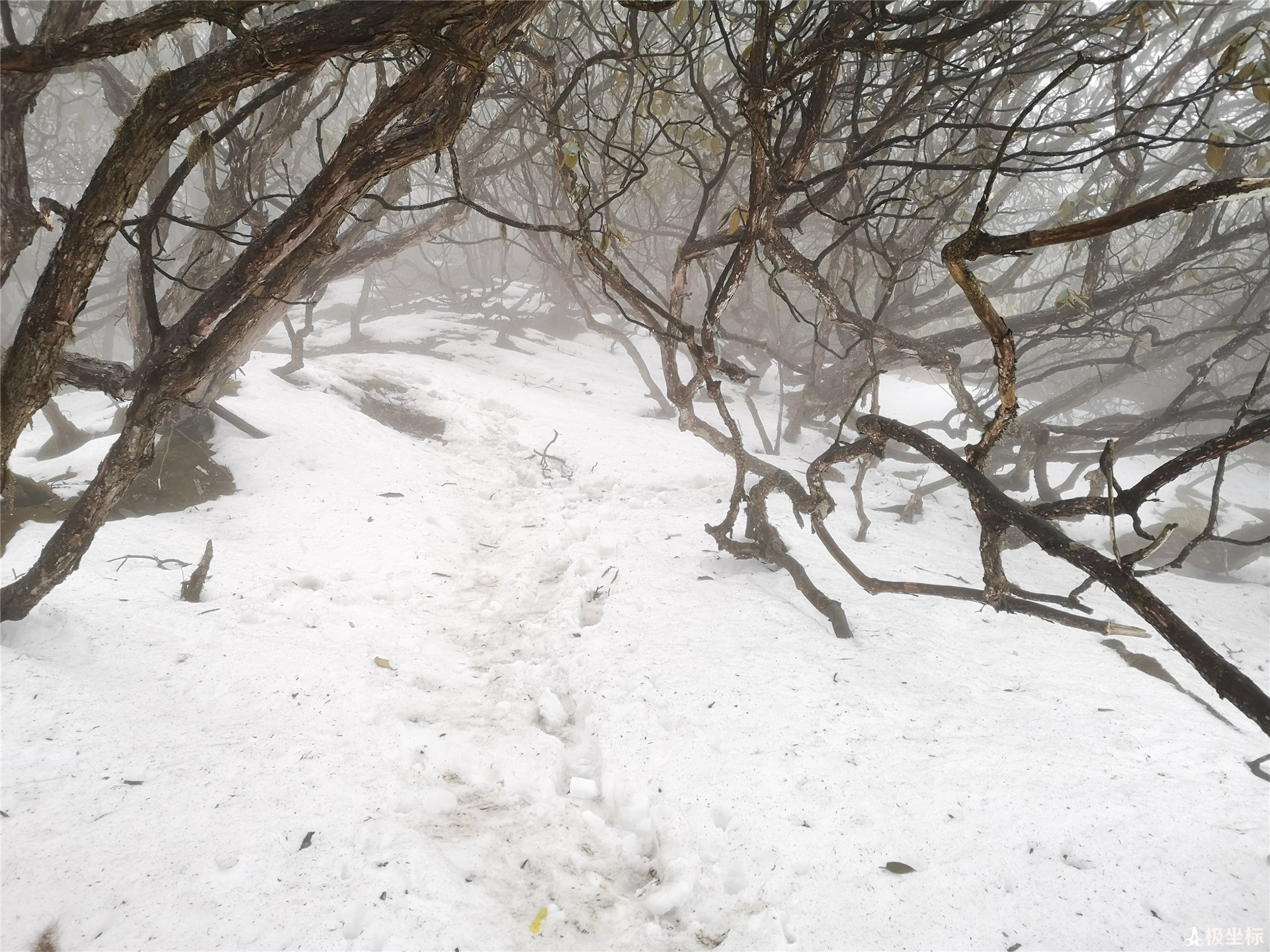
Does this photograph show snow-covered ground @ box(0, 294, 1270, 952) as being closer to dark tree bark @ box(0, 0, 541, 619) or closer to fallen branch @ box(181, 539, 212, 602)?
fallen branch @ box(181, 539, 212, 602)

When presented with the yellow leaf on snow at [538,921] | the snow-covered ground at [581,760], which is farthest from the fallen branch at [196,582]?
the yellow leaf on snow at [538,921]

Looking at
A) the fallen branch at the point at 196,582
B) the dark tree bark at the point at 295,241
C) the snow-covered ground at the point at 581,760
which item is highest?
the dark tree bark at the point at 295,241

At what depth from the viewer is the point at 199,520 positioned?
4.29 m

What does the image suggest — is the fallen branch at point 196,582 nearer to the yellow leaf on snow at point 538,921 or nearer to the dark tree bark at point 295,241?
the dark tree bark at point 295,241

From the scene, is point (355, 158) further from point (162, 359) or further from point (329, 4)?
point (162, 359)

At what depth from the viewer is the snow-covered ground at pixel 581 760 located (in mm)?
1894

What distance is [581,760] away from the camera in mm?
2730

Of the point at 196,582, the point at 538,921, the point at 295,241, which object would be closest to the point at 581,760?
the point at 538,921

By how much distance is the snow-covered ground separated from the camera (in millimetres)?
1894

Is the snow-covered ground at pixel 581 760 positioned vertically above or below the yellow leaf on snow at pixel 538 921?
above

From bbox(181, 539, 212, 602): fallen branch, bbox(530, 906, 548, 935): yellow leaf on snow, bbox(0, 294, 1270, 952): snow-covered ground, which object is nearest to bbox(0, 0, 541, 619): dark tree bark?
bbox(0, 294, 1270, 952): snow-covered ground

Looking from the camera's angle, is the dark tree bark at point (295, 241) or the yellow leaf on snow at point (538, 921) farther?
the yellow leaf on snow at point (538, 921)

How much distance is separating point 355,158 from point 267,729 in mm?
2075

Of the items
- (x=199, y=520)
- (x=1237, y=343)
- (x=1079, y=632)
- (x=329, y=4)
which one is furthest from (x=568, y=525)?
(x=1237, y=343)
